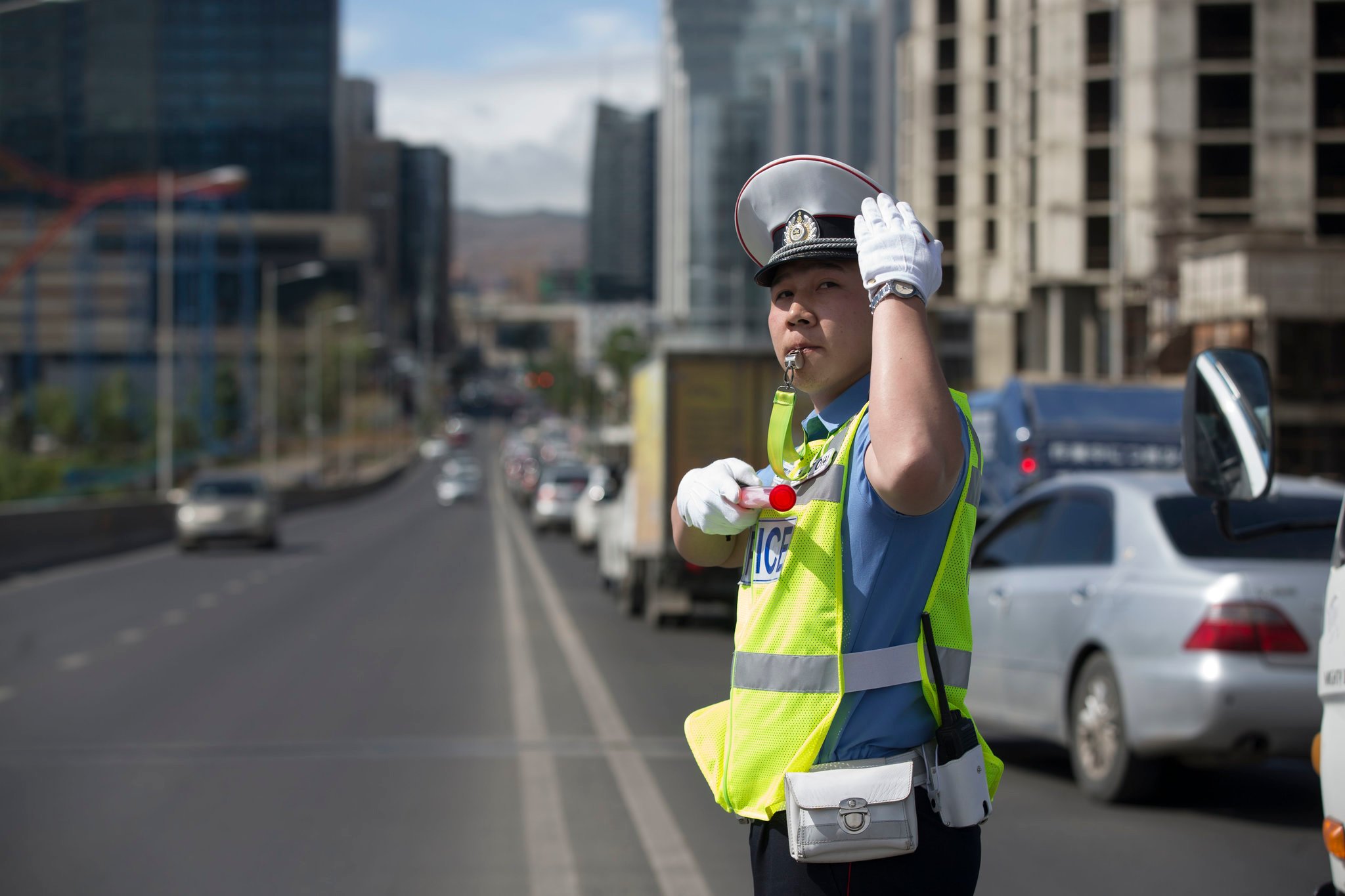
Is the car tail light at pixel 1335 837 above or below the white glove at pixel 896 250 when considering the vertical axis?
below

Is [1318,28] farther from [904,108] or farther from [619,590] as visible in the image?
[619,590]

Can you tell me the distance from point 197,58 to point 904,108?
308 feet

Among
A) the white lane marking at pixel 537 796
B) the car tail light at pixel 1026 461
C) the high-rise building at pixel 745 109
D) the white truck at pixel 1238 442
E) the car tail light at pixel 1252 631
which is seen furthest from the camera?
the high-rise building at pixel 745 109

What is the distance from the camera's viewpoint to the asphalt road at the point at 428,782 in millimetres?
6750

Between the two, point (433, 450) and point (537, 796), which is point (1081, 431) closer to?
point (537, 796)

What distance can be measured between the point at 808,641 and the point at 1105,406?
1392 centimetres

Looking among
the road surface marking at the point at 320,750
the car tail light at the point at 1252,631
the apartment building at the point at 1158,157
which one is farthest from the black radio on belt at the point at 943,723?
the apartment building at the point at 1158,157

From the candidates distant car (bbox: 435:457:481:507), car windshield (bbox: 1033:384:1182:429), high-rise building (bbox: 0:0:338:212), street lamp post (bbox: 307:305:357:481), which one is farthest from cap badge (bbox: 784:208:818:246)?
high-rise building (bbox: 0:0:338:212)

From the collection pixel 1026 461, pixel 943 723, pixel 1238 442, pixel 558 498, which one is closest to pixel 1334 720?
pixel 1238 442

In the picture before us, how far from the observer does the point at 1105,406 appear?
1611 cm

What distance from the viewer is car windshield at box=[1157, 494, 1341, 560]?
7.82 m

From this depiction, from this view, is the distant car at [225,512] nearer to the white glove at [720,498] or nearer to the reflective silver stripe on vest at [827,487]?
the white glove at [720,498]

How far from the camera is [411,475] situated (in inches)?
4360

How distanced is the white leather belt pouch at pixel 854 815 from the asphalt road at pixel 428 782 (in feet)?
12.6
